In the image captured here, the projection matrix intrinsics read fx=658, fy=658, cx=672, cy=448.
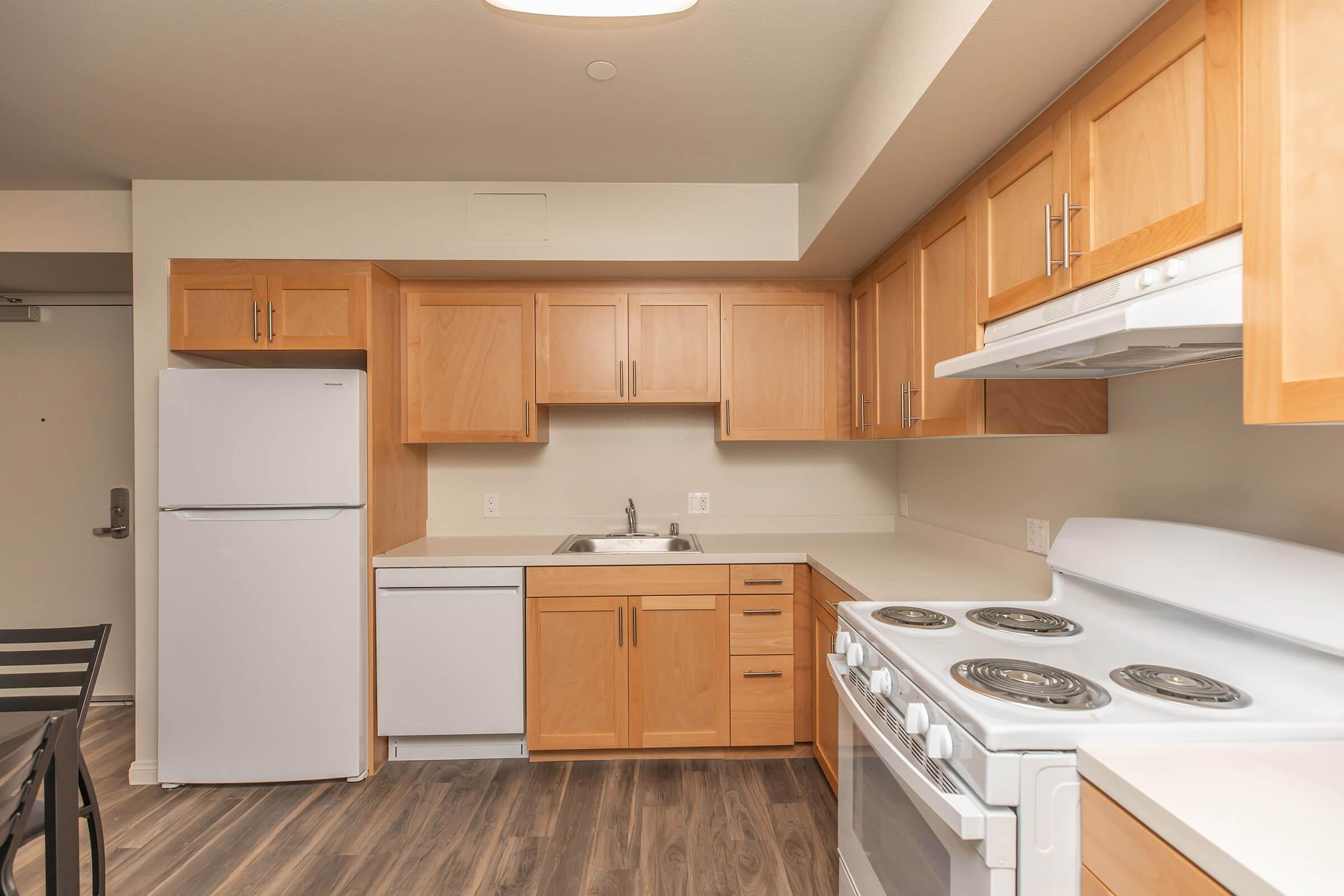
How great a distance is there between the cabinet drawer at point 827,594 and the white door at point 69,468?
341cm

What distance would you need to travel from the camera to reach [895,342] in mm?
2426

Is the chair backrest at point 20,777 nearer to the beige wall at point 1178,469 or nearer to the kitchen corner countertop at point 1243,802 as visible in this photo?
the kitchen corner countertop at point 1243,802

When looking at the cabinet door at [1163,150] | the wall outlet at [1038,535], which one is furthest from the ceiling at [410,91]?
the wall outlet at [1038,535]

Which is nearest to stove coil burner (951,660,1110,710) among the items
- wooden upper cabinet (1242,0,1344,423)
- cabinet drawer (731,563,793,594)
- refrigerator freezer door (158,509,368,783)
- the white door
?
wooden upper cabinet (1242,0,1344,423)

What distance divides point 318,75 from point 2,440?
2980 millimetres

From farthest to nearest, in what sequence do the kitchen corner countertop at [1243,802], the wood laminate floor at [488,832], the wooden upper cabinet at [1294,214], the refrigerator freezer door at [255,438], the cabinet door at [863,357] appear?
1. the cabinet door at [863,357]
2. the refrigerator freezer door at [255,438]
3. the wood laminate floor at [488,832]
4. the wooden upper cabinet at [1294,214]
5. the kitchen corner countertop at [1243,802]

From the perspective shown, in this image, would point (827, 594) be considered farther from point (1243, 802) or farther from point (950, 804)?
point (1243, 802)

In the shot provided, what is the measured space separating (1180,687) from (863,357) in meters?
1.87

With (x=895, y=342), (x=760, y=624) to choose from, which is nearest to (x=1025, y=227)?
(x=895, y=342)

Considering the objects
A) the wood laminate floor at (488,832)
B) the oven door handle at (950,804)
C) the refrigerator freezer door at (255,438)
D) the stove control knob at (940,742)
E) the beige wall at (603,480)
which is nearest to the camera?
the oven door handle at (950,804)

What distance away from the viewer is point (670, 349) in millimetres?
2916

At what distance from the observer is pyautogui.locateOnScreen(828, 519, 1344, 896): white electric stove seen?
3.18 feet

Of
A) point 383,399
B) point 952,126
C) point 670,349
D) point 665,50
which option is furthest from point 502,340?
point 952,126

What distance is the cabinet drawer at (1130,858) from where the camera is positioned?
759 millimetres
